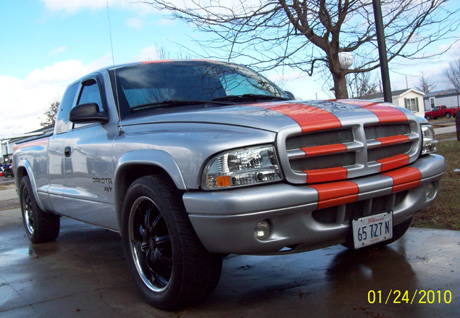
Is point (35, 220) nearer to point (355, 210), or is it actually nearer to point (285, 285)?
point (285, 285)

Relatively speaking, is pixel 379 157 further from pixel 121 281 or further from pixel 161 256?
pixel 121 281

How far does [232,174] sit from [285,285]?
120 centimetres

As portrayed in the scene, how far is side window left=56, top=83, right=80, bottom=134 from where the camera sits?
16.6 feet

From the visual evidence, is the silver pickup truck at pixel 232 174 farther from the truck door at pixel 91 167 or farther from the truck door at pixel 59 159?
the truck door at pixel 59 159

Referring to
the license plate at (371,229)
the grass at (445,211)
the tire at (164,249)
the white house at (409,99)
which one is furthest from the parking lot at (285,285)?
the white house at (409,99)

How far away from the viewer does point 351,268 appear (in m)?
3.94

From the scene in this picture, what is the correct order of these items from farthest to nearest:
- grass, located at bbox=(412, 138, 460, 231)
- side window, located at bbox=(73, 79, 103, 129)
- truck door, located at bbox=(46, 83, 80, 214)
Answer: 1. grass, located at bbox=(412, 138, 460, 231)
2. truck door, located at bbox=(46, 83, 80, 214)
3. side window, located at bbox=(73, 79, 103, 129)

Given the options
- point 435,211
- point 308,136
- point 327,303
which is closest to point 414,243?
point 435,211

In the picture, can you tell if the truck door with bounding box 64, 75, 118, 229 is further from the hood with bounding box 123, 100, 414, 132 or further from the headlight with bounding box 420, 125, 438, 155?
the headlight with bounding box 420, 125, 438, 155


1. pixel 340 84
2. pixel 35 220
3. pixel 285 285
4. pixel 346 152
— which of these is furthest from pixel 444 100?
pixel 346 152

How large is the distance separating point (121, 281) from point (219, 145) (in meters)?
1.85

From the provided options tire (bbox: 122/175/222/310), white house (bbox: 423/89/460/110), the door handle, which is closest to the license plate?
tire (bbox: 122/175/222/310)

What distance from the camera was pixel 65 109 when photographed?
211 inches
